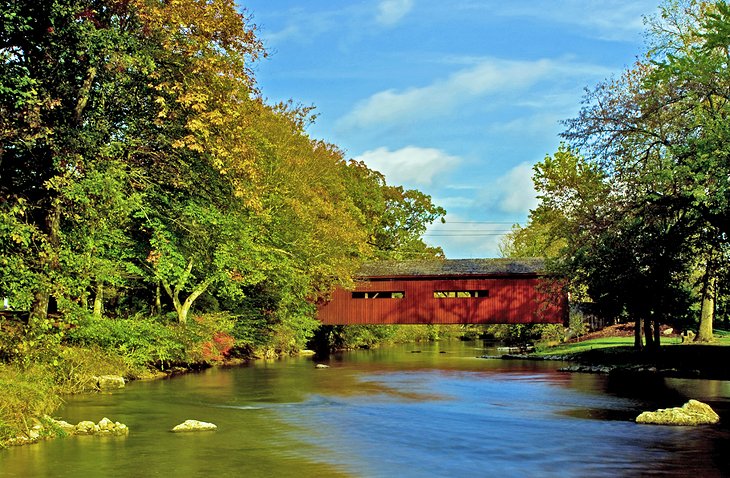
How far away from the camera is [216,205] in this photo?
26.1m

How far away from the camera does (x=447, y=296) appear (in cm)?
4381

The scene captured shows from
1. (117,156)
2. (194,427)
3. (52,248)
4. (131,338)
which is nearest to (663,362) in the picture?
(131,338)

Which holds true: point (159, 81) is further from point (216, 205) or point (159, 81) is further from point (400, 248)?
point (400, 248)

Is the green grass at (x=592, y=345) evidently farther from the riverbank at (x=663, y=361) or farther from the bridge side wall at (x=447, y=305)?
the riverbank at (x=663, y=361)

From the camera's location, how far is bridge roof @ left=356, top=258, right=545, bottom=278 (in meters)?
41.9

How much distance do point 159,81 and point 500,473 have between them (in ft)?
45.8

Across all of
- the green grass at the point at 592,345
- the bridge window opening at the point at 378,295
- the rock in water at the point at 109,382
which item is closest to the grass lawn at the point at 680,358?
the green grass at the point at 592,345

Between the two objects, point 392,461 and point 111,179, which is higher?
point 111,179

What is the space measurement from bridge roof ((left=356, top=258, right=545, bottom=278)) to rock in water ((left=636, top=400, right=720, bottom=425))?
2373cm

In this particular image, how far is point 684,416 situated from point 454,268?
26926 millimetres

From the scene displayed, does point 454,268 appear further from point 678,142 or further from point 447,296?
point 678,142

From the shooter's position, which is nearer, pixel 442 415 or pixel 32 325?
pixel 32 325

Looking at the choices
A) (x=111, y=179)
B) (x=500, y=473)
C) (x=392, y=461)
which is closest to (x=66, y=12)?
(x=111, y=179)

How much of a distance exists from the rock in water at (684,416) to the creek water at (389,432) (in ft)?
1.60
